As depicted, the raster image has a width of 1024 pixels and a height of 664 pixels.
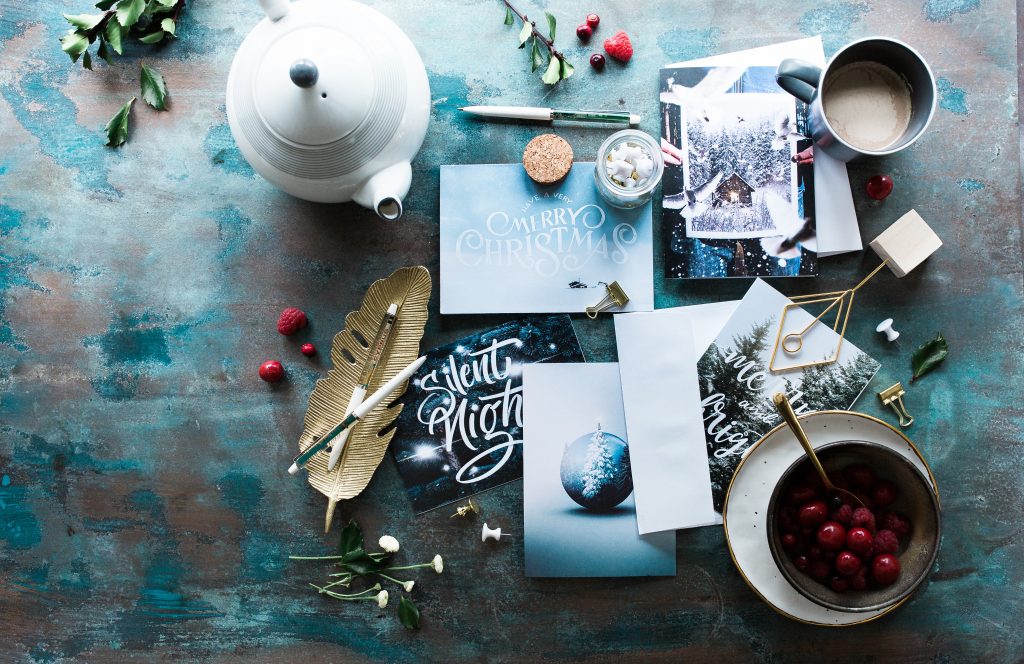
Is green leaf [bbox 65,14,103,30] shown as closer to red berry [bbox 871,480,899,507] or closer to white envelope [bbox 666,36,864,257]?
white envelope [bbox 666,36,864,257]

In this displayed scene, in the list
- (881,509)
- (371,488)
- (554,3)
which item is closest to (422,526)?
(371,488)

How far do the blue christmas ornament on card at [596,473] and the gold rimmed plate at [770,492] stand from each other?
15 cm

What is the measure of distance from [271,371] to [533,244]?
428 millimetres

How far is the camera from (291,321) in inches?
37.1

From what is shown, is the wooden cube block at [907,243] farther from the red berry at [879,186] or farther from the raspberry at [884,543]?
the raspberry at [884,543]

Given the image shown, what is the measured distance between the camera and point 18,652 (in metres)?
0.98

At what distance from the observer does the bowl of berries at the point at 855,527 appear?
0.84 m

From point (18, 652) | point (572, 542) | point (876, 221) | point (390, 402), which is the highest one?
point (876, 221)

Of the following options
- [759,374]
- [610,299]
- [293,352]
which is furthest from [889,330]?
[293,352]

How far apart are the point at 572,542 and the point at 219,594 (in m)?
0.53

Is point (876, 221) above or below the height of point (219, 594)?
above

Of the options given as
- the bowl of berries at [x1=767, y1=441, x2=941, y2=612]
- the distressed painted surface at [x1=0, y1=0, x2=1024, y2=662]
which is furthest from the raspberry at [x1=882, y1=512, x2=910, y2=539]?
the distressed painted surface at [x1=0, y1=0, x2=1024, y2=662]

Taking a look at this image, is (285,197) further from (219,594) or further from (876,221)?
(876,221)

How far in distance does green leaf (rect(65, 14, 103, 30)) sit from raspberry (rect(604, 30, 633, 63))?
75 cm
